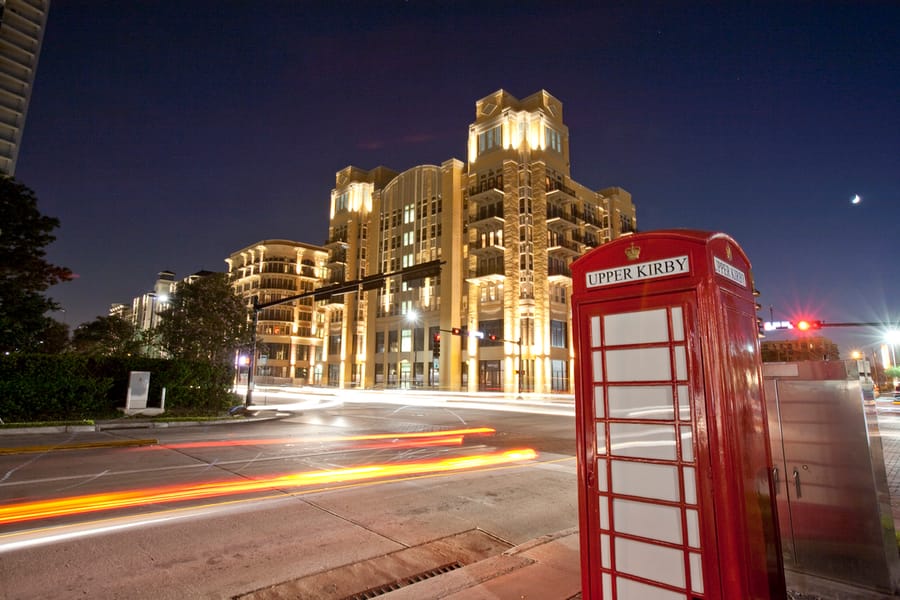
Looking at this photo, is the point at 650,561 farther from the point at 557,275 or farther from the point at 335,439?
the point at 557,275

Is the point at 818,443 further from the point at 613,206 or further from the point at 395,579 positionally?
the point at 613,206

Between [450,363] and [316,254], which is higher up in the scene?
[316,254]

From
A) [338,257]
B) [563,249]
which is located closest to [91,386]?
[563,249]

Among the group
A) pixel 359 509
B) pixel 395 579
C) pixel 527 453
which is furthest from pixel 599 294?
pixel 527 453

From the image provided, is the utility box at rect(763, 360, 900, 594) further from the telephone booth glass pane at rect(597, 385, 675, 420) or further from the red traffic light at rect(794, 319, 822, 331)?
the red traffic light at rect(794, 319, 822, 331)

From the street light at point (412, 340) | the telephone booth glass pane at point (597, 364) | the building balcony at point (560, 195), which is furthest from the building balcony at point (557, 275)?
the telephone booth glass pane at point (597, 364)

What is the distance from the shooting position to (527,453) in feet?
39.2

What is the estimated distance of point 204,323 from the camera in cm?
2495

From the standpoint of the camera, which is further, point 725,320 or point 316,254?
point 316,254

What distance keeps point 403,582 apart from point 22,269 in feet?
82.1

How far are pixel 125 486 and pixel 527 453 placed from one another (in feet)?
27.7

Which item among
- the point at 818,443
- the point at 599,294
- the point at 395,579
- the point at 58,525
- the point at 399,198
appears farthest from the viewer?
the point at 399,198

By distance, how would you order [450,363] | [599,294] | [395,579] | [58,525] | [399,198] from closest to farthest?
[599,294] → [395,579] → [58,525] → [450,363] → [399,198]

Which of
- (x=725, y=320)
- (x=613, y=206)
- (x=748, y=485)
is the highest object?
(x=613, y=206)
